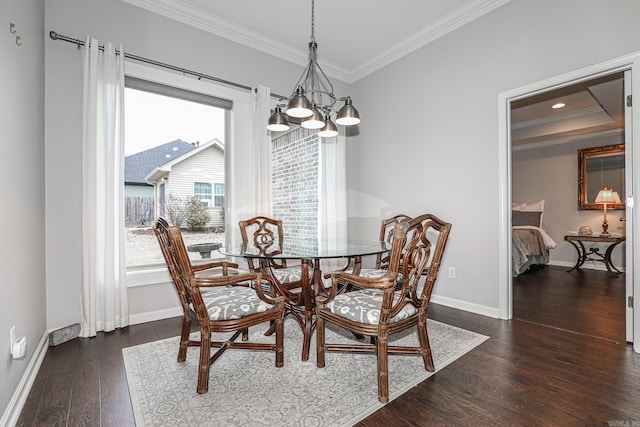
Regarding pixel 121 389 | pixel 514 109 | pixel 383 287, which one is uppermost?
pixel 514 109

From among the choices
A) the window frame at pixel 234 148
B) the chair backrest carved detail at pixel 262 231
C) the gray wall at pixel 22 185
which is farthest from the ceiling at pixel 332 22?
the chair backrest carved detail at pixel 262 231

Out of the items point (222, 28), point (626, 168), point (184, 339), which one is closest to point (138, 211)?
point (184, 339)

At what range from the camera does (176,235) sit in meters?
1.55

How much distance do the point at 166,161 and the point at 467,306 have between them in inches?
128

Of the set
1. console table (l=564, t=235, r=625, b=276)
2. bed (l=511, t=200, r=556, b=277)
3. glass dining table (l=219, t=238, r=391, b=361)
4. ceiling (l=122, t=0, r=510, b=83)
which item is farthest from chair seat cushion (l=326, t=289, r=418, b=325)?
console table (l=564, t=235, r=625, b=276)

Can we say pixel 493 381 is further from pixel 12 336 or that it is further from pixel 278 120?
Answer: pixel 12 336

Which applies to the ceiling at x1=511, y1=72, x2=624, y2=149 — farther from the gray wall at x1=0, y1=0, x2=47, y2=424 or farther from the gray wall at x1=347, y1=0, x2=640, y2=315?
the gray wall at x1=0, y1=0, x2=47, y2=424

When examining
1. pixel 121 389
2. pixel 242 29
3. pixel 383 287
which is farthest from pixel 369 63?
pixel 121 389

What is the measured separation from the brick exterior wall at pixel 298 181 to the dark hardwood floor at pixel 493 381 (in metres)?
1.88

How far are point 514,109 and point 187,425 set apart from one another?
578 cm

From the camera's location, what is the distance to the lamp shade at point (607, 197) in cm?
511

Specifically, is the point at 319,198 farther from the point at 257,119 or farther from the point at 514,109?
the point at 514,109

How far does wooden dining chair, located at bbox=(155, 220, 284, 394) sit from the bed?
3.89 meters

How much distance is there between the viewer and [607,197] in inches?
202
